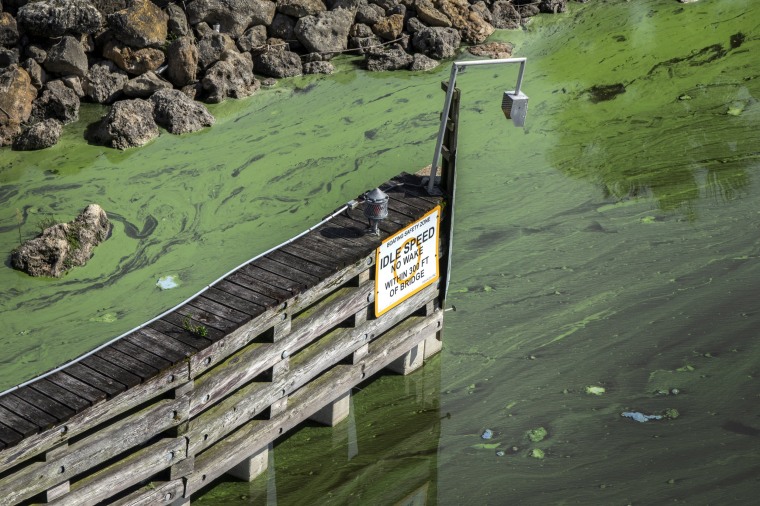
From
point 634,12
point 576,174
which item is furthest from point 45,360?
point 634,12

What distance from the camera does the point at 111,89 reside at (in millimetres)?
12531

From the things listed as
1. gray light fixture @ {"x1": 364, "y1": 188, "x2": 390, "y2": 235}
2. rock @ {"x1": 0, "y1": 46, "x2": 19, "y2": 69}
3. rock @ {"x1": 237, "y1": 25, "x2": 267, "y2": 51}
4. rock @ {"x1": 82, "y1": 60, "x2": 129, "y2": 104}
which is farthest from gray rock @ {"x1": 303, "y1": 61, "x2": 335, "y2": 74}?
gray light fixture @ {"x1": 364, "y1": 188, "x2": 390, "y2": 235}

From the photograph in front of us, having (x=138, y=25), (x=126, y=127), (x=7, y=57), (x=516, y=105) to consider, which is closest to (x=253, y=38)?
(x=138, y=25)

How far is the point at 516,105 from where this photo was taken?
8328 mm

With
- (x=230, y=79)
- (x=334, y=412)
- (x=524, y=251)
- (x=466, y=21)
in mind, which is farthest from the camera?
(x=466, y=21)

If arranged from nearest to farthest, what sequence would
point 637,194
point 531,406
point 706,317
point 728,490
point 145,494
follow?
point 145,494 < point 728,490 < point 531,406 < point 706,317 < point 637,194

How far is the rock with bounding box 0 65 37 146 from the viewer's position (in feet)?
39.0

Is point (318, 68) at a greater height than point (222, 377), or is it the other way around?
point (318, 68)

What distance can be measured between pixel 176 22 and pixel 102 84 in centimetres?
113

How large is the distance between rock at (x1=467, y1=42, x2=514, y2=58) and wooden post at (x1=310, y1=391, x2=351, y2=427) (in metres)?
6.43

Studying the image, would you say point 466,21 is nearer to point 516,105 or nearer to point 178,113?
point 178,113

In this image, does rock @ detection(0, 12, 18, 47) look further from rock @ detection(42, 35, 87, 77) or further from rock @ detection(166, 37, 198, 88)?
rock @ detection(166, 37, 198, 88)

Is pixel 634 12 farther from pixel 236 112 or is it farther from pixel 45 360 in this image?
pixel 45 360

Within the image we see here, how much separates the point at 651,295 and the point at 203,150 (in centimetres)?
461
